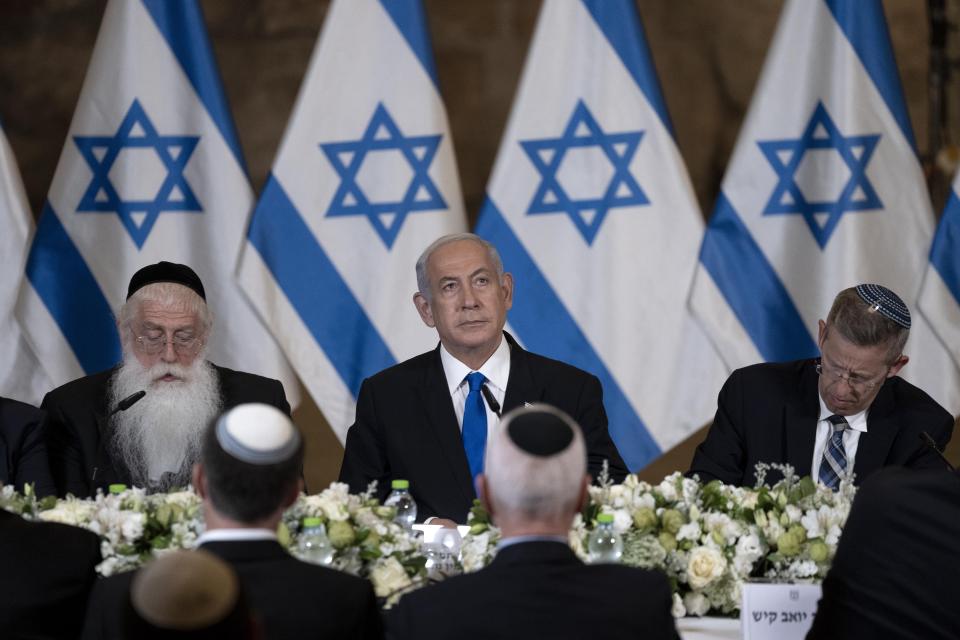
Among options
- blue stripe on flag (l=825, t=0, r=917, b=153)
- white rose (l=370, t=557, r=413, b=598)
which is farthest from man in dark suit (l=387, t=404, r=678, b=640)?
blue stripe on flag (l=825, t=0, r=917, b=153)

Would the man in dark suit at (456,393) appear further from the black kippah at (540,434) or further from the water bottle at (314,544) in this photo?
the black kippah at (540,434)

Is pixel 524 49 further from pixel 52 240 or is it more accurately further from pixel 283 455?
pixel 283 455

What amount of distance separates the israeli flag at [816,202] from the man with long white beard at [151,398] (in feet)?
7.34

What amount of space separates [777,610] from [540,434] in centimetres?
90

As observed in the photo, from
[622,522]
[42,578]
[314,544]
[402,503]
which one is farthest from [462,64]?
[42,578]

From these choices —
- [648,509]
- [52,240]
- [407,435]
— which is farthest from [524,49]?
[648,509]

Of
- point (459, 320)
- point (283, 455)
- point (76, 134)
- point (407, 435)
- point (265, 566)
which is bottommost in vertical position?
point (265, 566)

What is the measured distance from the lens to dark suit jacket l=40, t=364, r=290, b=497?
443 centimetres

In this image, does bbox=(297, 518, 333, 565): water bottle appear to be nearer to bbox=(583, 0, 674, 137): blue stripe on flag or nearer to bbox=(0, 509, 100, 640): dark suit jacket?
bbox=(0, 509, 100, 640): dark suit jacket

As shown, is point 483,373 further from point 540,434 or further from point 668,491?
point 540,434

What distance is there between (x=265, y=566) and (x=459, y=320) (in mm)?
2213

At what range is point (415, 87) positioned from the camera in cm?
581

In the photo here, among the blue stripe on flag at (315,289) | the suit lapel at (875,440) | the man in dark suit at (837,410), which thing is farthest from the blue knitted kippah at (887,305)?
the blue stripe on flag at (315,289)

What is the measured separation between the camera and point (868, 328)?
4.00 metres
